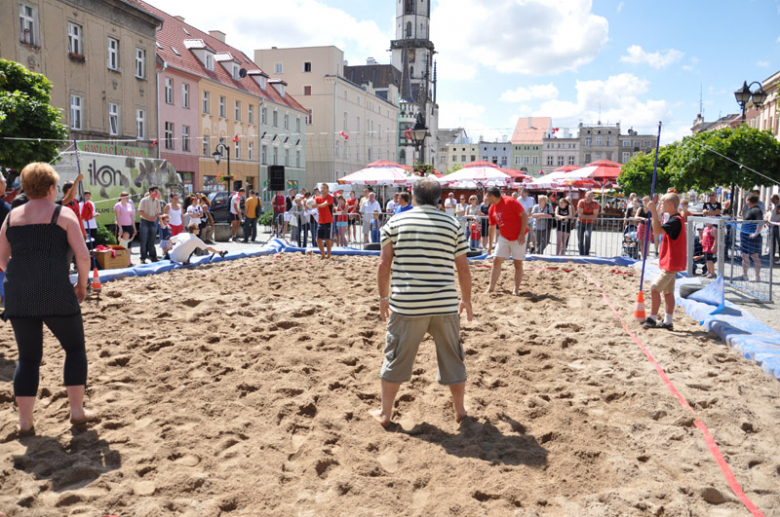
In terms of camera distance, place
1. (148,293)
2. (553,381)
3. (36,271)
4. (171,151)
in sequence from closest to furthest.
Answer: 1. (36,271)
2. (553,381)
3. (148,293)
4. (171,151)

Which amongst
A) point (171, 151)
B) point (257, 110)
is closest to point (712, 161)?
Result: point (171, 151)

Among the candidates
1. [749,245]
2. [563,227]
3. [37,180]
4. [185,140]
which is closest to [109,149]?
[185,140]

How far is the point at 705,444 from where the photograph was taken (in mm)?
4070

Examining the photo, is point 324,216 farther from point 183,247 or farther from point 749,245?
point 749,245

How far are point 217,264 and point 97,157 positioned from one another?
7.75 metres

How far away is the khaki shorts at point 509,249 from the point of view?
9.66 m

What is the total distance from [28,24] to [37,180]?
22.9m

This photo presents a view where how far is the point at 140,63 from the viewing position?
29141 mm

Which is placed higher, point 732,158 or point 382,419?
point 732,158

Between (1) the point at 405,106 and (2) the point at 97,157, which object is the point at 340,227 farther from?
(1) the point at 405,106

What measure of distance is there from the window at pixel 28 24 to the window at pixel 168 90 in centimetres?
955

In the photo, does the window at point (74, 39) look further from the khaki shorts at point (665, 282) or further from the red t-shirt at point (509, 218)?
the khaki shorts at point (665, 282)

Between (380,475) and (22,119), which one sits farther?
(22,119)

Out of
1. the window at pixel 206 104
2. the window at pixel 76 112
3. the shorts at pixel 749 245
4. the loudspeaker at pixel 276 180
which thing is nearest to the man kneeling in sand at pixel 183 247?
the shorts at pixel 749 245
